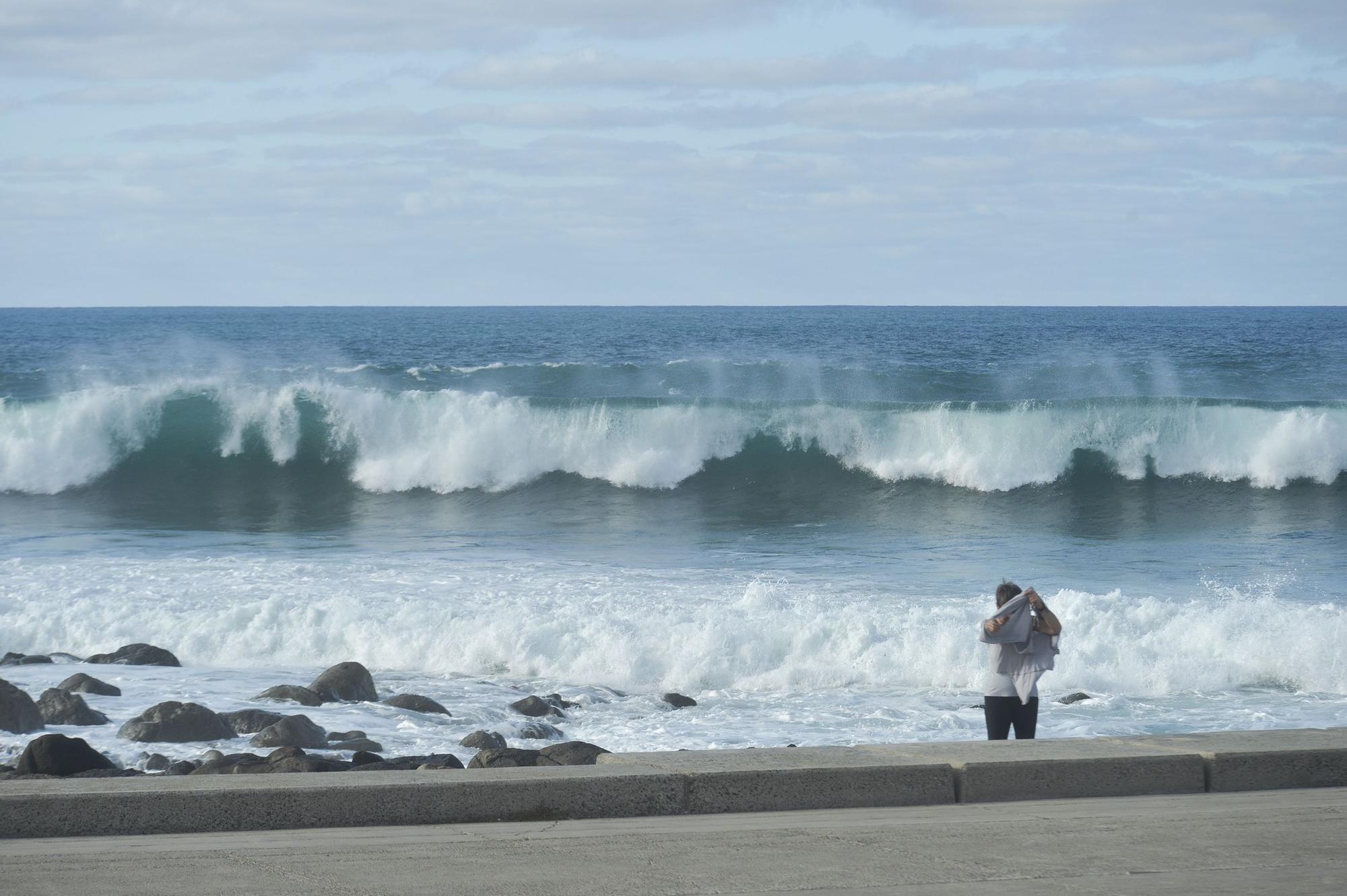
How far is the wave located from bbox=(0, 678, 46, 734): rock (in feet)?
43.5

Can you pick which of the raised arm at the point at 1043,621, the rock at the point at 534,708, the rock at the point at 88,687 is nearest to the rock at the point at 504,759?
the rock at the point at 534,708

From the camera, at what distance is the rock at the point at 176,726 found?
8.60 metres

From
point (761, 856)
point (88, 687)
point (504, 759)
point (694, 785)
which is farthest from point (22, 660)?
point (761, 856)

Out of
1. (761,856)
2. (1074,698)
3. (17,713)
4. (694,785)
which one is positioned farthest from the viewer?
(1074,698)

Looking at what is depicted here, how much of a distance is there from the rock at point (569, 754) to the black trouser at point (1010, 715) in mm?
2199

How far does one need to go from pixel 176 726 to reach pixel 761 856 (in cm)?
518

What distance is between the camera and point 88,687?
9797 mm

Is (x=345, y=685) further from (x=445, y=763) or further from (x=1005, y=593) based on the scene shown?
(x=1005, y=593)

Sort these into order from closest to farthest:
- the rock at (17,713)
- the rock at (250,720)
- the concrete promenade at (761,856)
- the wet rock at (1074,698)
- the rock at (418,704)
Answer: the concrete promenade at (761,856) < the rock at (17,713) < the rock at (250,720) < the rock at (418,704) < the wet rock at (1074,698)

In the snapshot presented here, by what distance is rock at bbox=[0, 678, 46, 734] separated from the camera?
8.70m

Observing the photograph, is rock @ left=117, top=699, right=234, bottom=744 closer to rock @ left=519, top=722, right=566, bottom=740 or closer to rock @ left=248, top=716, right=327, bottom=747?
rock @ left=248, top=716, right=327, bottom=747

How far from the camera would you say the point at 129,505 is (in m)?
20.9

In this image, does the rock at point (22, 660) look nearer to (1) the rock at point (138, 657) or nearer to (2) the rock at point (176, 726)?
(1) the rock at point (138, 657)

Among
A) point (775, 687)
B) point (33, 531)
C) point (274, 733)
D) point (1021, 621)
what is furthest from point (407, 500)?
point (1021, 621)
